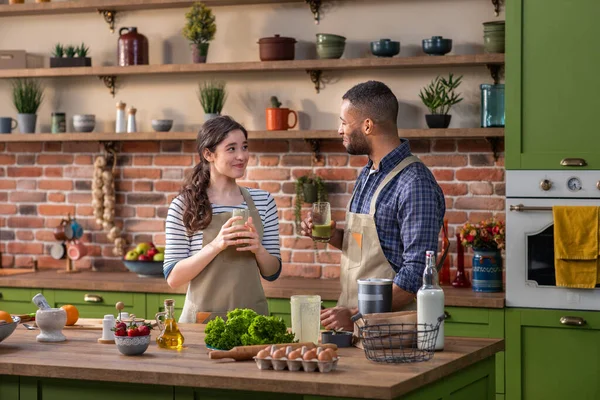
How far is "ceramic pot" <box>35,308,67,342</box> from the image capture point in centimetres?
324

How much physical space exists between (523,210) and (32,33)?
332 centimetres

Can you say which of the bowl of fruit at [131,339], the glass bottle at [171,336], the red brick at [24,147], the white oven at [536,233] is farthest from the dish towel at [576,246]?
the red brick at [24,147]

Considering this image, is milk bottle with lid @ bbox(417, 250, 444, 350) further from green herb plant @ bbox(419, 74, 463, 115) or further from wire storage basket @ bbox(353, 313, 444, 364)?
green herb plant @ bbox(419, 74, 463, 115)

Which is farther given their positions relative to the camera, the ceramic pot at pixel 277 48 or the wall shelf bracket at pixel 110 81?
the wall shelf bracket at pixel 110 81

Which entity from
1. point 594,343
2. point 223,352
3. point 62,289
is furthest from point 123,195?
point 223,352

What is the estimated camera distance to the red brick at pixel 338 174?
18.3ft

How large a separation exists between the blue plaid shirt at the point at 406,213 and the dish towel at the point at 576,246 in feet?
4.17

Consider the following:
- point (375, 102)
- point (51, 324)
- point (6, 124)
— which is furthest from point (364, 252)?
point (6, 124)

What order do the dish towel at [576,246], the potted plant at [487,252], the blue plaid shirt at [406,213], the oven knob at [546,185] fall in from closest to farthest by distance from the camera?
the blue plaid shirt at [406,213], the dish towel at [576,246], the oven knob at [546,185], the potted plant at [487,252]

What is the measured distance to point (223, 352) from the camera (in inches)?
112

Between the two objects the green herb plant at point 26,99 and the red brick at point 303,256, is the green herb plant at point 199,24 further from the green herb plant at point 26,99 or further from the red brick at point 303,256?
the red brick at point 303,256

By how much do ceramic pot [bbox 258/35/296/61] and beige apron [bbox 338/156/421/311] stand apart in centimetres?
196

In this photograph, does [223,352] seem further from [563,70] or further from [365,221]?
[563,70]

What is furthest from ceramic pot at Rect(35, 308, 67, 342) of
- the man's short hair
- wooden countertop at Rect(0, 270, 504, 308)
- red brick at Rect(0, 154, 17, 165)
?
red brick at Rect(0, 154, 17, 165)
